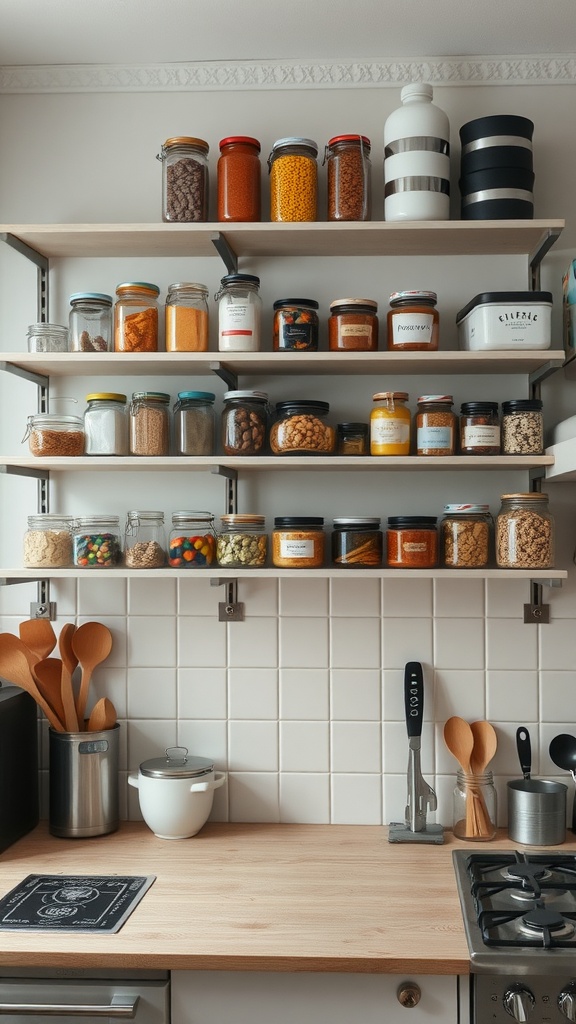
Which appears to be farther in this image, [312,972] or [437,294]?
[437,294]

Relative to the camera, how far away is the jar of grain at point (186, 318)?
6.27 ft

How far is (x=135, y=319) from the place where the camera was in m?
1.93

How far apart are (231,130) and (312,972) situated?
1791 mm

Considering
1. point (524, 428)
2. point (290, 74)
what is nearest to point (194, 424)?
point (524, 428)

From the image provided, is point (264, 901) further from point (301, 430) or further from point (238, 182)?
point (238, 182)

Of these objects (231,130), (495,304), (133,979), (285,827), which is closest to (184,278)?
(231,130)

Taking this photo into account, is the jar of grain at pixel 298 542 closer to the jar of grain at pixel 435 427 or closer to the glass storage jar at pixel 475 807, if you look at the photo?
the jar of grain at pixel 435 427

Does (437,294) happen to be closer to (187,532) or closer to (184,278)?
(184,278)

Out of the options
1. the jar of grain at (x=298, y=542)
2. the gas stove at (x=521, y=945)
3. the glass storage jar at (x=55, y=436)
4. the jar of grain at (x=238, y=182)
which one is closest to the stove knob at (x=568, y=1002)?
the gas stove at (x=521, y=945)

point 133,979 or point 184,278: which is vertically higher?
point 184,278

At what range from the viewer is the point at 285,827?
2.05 metres

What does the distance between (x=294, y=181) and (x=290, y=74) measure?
0.35m

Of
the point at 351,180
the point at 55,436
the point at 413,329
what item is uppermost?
the point at 351,180

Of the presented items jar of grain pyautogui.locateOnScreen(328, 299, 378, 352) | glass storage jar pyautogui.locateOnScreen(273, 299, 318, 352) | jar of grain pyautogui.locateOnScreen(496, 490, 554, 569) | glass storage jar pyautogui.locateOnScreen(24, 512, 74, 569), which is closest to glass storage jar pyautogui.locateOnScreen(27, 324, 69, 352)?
glass storage jar pyautogui.locateOnScreen(24, 512, 74, 569)
